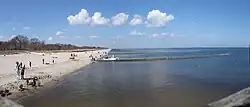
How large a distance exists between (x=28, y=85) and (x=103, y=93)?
327 inches

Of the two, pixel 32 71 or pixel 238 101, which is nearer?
pixel 238 101

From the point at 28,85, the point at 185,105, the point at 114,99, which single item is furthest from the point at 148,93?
the point at 28,85

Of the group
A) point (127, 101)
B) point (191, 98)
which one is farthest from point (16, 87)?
point (191, 98)

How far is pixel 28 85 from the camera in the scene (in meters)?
29.6

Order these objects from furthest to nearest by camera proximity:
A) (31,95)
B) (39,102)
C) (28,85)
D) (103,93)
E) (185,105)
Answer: (28,85)
(103,93)
(31,95)
(39,102)
(185,105)

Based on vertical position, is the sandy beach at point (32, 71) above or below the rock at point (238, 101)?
below

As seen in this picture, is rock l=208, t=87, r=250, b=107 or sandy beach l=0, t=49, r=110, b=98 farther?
sandy beach l=0, t=49, r=110, b=98

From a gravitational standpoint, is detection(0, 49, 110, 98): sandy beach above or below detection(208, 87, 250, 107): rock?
below

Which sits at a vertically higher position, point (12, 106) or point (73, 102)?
point (12, 106)

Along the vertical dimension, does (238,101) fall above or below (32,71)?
above

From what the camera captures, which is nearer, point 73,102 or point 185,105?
point 185,105

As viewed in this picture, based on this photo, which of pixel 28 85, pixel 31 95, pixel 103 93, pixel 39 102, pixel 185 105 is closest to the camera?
pixel 185 105

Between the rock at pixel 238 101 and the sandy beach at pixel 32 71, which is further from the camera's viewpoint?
the sandy beach at pixel 32 71

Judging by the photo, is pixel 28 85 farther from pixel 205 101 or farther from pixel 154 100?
pixel 205 101
